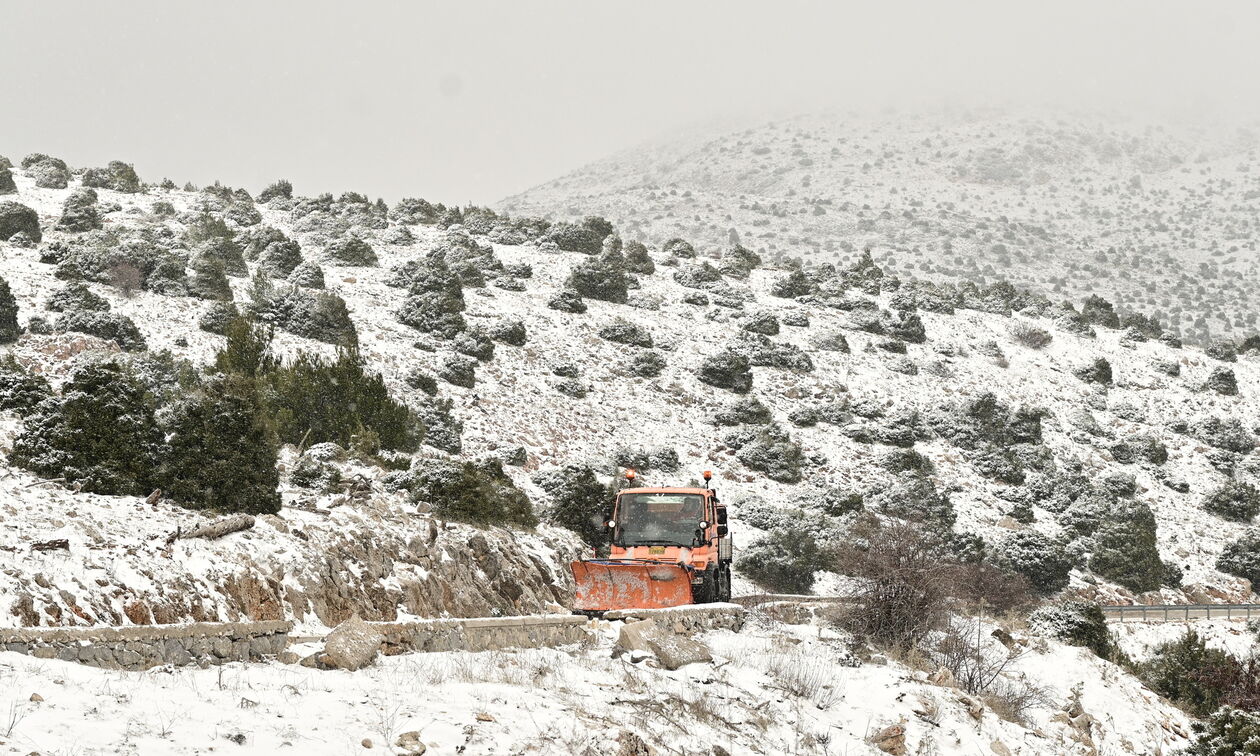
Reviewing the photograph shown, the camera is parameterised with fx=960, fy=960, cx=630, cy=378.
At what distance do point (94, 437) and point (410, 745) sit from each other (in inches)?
349

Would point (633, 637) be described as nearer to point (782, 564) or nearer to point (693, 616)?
point (693, 616)

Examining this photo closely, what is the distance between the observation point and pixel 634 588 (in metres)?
15.8

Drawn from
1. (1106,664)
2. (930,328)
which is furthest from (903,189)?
(1106,664)

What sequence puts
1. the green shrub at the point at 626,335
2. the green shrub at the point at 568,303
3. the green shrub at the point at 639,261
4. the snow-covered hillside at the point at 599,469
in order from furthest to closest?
the green shrub at the point at 639,261 < the green shrub at the point at 568,303 < the green shrub at the point at 626,335 < the snow-covered hillside at the point at 599,469

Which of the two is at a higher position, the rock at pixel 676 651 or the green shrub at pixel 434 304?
the green shrub at pixel 434 304

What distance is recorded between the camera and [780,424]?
39594 mm

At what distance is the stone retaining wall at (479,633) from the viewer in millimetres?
10414

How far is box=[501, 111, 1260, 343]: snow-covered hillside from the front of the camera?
112500 mm

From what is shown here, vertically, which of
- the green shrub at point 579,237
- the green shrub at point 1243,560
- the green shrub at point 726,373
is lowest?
the green shrub at point 1243,560

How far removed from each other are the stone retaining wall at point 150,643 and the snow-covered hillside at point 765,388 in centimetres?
560

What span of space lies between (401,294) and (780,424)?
18.3 m

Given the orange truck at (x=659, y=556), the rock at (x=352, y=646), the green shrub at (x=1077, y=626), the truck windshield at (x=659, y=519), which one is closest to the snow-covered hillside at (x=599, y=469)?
the rock at (x=352, y=646)

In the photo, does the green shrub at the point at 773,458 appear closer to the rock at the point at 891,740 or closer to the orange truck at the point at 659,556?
the orange truck at the point at 659,556

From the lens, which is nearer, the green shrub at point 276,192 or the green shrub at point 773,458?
the green shrub at point 773,458
